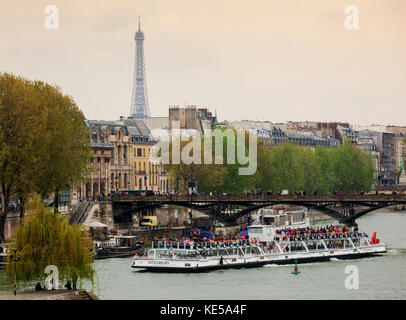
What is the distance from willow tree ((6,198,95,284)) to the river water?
2934mm

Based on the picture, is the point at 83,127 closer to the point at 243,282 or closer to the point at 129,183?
the point at 243,282

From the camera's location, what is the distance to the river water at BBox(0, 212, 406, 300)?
6091 cm

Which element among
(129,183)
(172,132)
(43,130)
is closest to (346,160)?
(172,132)

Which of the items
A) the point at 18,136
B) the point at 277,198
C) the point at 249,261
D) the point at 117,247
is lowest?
the point at 249,261

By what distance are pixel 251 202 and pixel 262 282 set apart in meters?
30.1

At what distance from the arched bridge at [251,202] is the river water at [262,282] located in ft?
36.3

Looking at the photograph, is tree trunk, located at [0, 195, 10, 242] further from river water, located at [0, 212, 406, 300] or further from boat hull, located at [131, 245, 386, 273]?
boat hull, located at [131, 245, 386, 273]

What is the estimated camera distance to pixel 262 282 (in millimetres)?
67375

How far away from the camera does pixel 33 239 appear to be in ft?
189

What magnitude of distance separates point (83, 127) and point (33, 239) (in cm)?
3362

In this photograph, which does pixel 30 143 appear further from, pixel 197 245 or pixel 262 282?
pixel 262 282

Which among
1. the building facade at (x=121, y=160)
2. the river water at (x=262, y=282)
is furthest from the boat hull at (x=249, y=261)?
the building facade at (x=121, y=160)

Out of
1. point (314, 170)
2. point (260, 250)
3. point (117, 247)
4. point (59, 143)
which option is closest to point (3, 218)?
point (59, 143)
